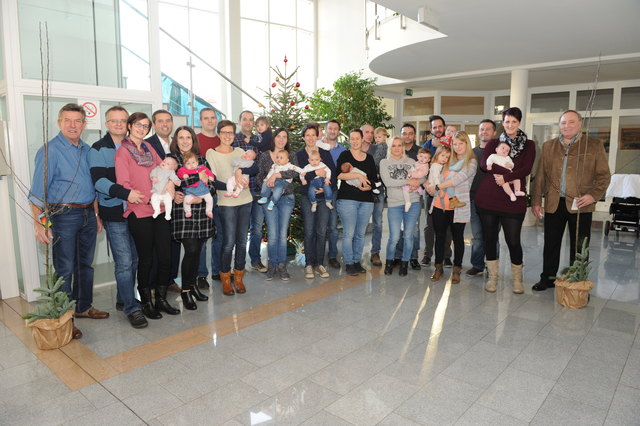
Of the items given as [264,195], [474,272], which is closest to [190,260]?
[264,195]

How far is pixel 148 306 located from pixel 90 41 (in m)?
2.87

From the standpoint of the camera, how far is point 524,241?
7359 millimetres

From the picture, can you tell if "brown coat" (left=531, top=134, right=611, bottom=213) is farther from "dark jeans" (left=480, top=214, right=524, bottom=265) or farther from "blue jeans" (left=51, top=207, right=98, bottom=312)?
"blue jeans" (left=51, top=207, right=98, bottom=312)

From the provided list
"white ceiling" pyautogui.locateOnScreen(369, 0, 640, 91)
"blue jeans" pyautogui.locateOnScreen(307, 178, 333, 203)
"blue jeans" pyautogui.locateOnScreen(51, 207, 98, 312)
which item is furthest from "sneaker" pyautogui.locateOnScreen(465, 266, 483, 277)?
"blue jeans" pyautogui.locateOnScreen(51, 207, 98, 312)

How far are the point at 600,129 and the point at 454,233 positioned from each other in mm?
9374

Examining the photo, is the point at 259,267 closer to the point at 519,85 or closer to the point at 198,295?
the point at 198,295

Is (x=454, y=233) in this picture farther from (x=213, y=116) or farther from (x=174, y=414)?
(x=174, y=414)

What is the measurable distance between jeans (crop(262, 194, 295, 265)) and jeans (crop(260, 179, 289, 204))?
5.4 inches

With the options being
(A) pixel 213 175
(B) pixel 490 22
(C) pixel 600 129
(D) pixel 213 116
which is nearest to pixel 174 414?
(A) pixel 213 175

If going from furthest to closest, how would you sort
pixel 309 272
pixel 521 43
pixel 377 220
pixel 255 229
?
pixel 521 43, pixel 377 220, pixel 255 229, pixel 309 272

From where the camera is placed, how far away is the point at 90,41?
186 inches

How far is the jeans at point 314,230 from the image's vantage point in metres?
5.06

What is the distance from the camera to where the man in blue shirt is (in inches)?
136

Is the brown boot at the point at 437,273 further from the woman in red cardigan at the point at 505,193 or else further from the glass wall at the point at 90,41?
the glass wall at the point at 90,41
